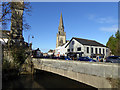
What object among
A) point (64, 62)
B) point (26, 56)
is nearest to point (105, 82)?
point (64, 62)

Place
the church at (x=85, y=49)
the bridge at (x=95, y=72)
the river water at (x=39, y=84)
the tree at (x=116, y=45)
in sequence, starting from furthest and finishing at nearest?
the church at (x=85, y=49) < the tree at (x=116, y=45) < the river water at (x=39, y=84) < the bridge at (x=95, y=72)

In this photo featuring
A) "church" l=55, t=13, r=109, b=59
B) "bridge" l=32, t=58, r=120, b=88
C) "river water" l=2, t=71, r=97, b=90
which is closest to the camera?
"bridge" l=32, t=58, r=120, b=88

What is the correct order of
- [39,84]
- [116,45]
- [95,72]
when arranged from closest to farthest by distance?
[95,72] → [39,84] → [116,45]

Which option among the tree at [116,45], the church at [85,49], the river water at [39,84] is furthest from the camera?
the church at [85,49]

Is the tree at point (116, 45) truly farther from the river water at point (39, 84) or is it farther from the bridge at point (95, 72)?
the bridge at point (95, 72)

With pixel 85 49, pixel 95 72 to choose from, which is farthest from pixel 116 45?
pixel 95 72

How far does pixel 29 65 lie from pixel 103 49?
2867cm

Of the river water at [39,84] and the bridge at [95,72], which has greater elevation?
the bridge at [95,72]

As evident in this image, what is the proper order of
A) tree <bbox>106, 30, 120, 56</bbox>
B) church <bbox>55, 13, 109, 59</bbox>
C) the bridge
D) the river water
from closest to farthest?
the bridge
the river water
tree <bbox>106, 30, 120, 56</bbox>
church <bbox>55, 13, 109, 59</bbox>

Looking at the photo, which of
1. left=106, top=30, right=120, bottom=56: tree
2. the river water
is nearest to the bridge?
the river water

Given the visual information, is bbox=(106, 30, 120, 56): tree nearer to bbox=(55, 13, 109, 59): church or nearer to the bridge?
bbox=(55, 13, 109, 59): church

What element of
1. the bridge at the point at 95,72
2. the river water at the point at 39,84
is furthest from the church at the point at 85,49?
the bridge at the point at 95,72

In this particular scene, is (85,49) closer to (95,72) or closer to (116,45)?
(116,45)

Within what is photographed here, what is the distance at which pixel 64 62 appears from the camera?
38.4ft
